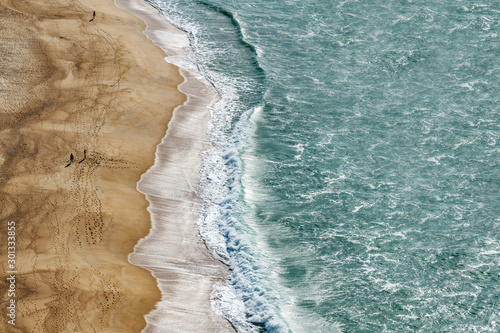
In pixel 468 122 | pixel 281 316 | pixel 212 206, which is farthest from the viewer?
pixel 468 122

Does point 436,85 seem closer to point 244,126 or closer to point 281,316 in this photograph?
point 244,126

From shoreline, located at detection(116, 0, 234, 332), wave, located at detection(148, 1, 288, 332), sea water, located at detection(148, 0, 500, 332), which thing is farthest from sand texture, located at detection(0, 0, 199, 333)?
sea water, located at detection(148, 0, 500, 332)

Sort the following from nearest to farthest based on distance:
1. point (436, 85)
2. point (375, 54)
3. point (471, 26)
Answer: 1. point (436, 85)
2. point (375, 54)
3. point (471, 26)

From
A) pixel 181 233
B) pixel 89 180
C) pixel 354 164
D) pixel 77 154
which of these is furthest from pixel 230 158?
pixel 77 154

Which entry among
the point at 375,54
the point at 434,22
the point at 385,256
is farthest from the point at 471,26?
the point at 385,256

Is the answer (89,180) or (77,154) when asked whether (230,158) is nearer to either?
(89,180)

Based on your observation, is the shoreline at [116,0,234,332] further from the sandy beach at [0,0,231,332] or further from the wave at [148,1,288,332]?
the wave at [148,1,288,332]

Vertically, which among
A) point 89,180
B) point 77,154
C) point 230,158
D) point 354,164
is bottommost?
point 89,180
